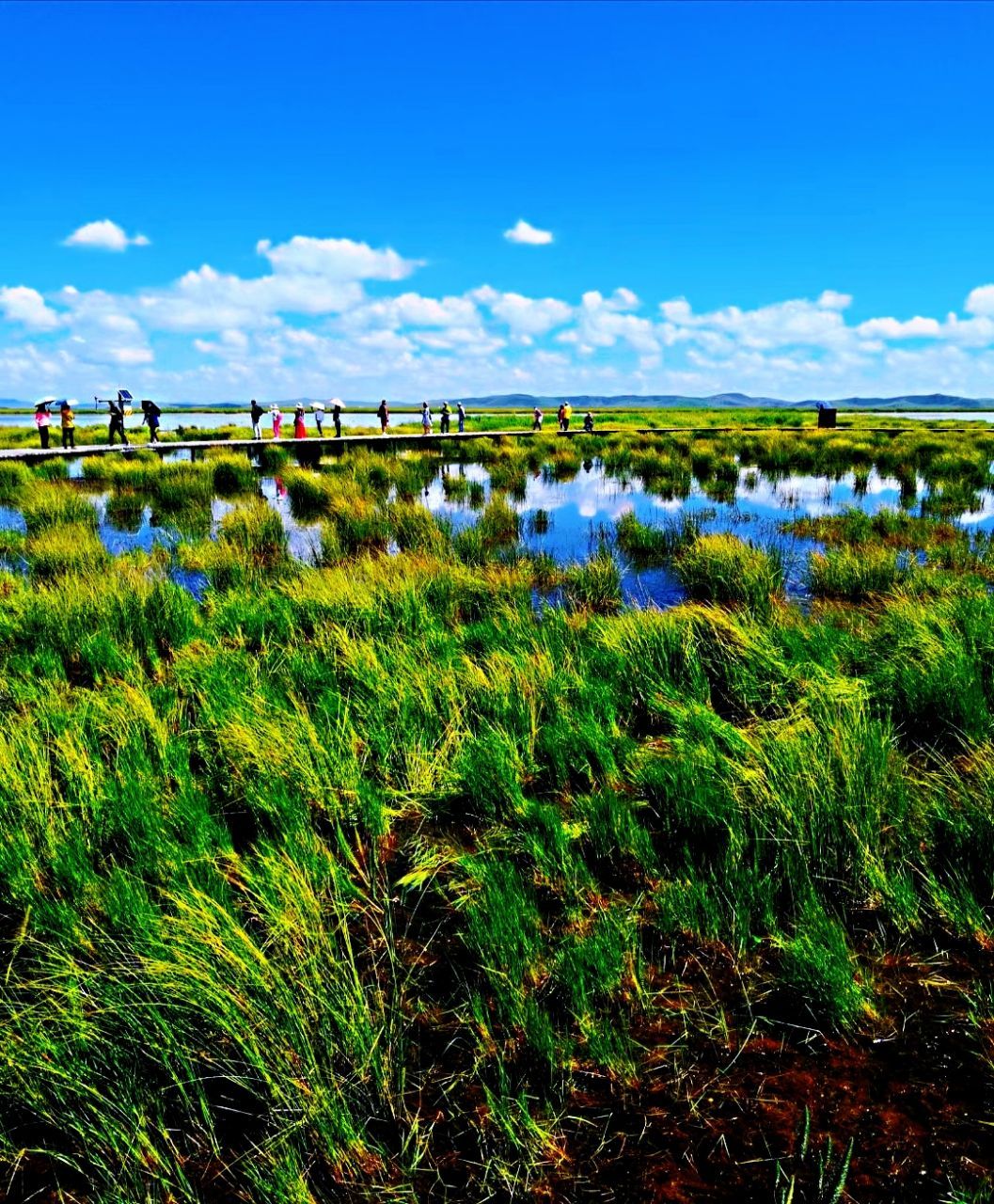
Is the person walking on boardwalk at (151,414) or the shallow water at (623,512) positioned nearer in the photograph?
the shallow water at (623,512)

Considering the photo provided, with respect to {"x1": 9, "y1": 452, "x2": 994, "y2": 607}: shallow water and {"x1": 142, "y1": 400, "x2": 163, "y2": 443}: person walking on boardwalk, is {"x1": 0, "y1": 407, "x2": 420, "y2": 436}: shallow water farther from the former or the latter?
{"x1": 9, "y1": 452, "x2": 994, "y2": 607}: shallow water

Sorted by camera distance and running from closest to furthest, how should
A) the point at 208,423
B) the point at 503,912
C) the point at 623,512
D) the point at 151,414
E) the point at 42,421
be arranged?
the point at 503,912 < the point at 623,512 < the point at 42,421 < the point at 151,414 < the point at 208,423

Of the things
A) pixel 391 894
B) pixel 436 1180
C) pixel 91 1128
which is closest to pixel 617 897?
pixel 391 894

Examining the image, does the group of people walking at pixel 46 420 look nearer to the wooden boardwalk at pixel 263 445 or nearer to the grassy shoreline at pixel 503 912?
the wooden boardwalk at pixel 263 445

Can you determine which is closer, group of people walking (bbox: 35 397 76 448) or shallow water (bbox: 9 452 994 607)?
shallow water (bbox: 9 452 994 607)

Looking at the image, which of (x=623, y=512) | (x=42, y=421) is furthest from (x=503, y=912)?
(x=42, y=421)

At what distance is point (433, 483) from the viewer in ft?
60.3

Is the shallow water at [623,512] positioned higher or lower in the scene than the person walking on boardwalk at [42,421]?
lower

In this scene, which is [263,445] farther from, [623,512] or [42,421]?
[623,512]

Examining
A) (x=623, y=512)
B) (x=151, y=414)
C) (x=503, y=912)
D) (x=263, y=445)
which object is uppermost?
(x=151, y=414)

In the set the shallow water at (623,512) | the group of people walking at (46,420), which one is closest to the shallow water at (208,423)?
the group of people walking at (46,420)

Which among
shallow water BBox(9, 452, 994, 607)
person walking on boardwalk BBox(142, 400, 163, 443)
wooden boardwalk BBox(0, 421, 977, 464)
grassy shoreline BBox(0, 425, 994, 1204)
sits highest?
person walking on boardwalk BBox(142, 400, 163, 443)

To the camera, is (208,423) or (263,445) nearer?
(263,445)

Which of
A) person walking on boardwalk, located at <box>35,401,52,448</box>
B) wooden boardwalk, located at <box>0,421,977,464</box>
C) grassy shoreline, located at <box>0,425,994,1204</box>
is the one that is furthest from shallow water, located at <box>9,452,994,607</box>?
person walking on boardwalk, located at <box>35,401,52,448</box>
